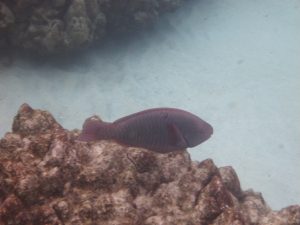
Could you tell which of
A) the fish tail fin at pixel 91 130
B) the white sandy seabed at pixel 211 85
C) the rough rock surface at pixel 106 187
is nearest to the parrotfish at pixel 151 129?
the fish tail fin at pixel 91 130

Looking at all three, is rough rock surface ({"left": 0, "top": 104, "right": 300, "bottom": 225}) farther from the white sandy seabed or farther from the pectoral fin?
the white sandy seabed

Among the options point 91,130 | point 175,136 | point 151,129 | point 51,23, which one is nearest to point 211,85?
point 51,23

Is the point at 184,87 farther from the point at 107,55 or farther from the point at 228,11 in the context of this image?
the point at 228,11

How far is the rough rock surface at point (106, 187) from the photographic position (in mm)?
2828

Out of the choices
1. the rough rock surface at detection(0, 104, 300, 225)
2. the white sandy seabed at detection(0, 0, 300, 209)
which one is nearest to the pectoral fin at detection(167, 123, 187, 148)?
the rough rock surface at detection(0, 104, 300, 225)

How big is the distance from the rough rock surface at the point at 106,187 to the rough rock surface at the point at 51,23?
368 cm

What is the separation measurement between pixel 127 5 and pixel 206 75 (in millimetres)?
2186

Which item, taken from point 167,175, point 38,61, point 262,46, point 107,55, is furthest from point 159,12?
point 167,175

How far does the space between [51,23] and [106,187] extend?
4566 mm

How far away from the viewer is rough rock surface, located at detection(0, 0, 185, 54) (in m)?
6.59

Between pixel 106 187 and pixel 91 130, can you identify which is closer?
pixel 91 130

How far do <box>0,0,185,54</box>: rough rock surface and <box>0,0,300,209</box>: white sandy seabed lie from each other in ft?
1.58

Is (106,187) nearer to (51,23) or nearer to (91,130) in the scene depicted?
(91,130)

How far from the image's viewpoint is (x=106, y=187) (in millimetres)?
3078
